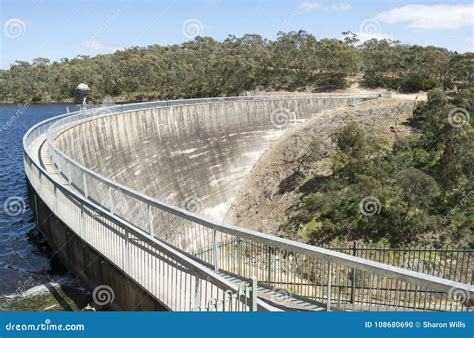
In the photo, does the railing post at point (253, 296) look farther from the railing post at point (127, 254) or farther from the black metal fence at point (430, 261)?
the black metal fence at point (430, 261)

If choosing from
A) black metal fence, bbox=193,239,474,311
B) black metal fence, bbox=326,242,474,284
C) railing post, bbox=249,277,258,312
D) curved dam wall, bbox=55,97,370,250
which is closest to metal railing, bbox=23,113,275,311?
railing post, bbox=249,277,258,312

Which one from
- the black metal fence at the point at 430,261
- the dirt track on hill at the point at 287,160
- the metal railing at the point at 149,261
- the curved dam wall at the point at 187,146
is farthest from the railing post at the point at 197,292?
the dirt track on hill at the point at 287,160

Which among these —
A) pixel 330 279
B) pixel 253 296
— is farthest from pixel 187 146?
pixel 253 296

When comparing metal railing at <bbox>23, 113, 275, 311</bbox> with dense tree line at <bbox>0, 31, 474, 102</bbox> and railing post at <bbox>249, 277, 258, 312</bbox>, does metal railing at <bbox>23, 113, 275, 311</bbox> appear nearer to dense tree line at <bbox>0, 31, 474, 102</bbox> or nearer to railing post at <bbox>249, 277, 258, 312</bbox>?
railing post at <bbox>249, 277, 258, 312</bbox>

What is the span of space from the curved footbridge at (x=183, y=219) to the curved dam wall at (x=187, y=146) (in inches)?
3.5

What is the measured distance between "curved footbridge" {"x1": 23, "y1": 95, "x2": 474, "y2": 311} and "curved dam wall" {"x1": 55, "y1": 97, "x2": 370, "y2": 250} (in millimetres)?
89

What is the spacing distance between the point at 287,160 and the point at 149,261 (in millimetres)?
26755

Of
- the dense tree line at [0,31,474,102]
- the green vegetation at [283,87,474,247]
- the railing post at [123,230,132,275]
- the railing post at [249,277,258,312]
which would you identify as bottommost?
the green vegetation at [283,87,474,247]

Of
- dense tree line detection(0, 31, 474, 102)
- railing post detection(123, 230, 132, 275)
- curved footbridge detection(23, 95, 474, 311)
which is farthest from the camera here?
dense tree line detection(0, 31, 474, 102)

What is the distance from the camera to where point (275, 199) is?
29406mm

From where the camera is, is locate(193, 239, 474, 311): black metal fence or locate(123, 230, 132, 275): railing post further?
locate(123, 230, 132, 275): railing post

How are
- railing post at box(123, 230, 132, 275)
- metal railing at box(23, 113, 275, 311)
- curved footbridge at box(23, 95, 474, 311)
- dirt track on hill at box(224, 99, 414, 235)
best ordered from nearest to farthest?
metal railing at box(23, 113, 275, 311)
curved footbridge at box(23, 95, 474, 311)
railing post at box(123, 230, 132, 275)
dirt track on hill at box(224, 99, 414, 235)

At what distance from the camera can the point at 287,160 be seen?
111 ft

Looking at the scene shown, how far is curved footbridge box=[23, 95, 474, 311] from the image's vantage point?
21.8ft
